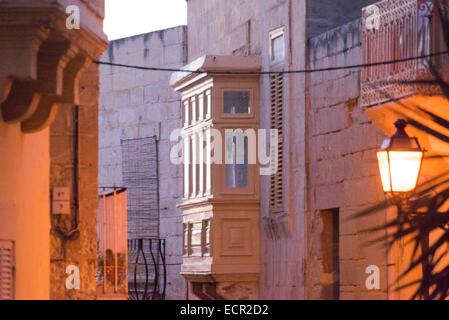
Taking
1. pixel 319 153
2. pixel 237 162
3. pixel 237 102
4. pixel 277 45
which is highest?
pixel 277 45

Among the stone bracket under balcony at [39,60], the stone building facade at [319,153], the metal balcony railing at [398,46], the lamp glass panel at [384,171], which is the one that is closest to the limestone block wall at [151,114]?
the stone building facade at [319,153]

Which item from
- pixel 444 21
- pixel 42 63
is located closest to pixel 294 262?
pixel 42 63

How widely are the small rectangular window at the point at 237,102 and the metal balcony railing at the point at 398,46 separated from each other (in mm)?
Answer: 4863

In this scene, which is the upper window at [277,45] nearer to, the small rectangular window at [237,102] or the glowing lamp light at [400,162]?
the small rectangular window at [237,102]

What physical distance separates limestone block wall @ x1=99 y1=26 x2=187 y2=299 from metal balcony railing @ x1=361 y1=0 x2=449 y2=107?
815 cm

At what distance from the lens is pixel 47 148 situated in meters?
10.1

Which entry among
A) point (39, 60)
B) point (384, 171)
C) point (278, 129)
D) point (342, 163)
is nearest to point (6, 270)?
point (39, 60)

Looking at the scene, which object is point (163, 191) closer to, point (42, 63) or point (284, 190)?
point (284, 190)

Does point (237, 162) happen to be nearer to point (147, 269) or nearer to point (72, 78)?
point (147, 269)

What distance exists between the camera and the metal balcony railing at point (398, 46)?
1132 centimetres

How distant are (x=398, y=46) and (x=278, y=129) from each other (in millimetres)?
4960

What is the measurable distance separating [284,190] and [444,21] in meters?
9.33

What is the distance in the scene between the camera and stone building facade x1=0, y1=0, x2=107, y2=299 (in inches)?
320

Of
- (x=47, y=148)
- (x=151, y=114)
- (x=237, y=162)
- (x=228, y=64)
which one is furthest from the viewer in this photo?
(x=151, y=114)
